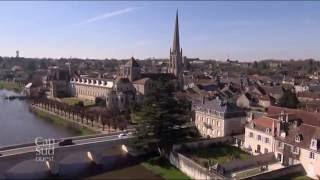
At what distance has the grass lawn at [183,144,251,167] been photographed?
116ft

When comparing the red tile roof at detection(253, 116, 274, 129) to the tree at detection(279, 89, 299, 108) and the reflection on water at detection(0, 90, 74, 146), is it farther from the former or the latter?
the reflection on water at detection(0, 90, 74, 146)

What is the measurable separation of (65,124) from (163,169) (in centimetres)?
2707

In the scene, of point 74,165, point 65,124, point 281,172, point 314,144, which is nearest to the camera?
point 314,144

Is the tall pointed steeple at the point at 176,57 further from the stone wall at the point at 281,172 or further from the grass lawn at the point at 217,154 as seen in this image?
the stone wall at the point at 281,172

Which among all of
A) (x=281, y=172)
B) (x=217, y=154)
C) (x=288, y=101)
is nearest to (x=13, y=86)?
(x=288, y=101)

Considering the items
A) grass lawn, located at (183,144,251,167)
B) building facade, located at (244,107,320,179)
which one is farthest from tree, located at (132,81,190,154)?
building facade, located at (244,107,320,179)

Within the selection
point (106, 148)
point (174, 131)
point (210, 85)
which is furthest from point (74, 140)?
point (210, 85)

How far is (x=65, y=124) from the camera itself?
5684cm

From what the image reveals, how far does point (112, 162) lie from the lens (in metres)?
36.8

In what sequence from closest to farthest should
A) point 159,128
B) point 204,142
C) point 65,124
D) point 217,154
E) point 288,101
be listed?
point 159,128, point 217,154, point 204,142, point 65,124, point 288,101

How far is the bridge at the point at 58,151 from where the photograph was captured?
3048 centimetres

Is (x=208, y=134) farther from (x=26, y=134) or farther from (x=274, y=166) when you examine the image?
(x=26, y=134)

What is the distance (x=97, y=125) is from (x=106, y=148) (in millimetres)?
17161

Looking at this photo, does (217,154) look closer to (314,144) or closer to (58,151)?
(314,144)
